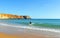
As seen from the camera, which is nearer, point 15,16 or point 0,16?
point 0,16

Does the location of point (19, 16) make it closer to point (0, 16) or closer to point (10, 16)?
point (10, 16)

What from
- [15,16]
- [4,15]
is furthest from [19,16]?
[4,15]

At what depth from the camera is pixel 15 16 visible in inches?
7441

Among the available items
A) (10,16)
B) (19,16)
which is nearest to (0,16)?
(10,16)

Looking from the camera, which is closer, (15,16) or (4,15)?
(4,15)

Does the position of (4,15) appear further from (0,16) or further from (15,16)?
(15,16)

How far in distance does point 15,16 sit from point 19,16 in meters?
5.48

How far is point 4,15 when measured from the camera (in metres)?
170

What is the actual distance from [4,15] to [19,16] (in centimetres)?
2645

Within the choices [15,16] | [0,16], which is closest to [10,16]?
[15,16]

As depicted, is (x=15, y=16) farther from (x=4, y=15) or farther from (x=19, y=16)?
(x=4, y=15)

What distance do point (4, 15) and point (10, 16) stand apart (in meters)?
→ 12.8

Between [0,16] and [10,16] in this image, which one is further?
[10,16]

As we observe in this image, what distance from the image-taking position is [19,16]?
625 ft
